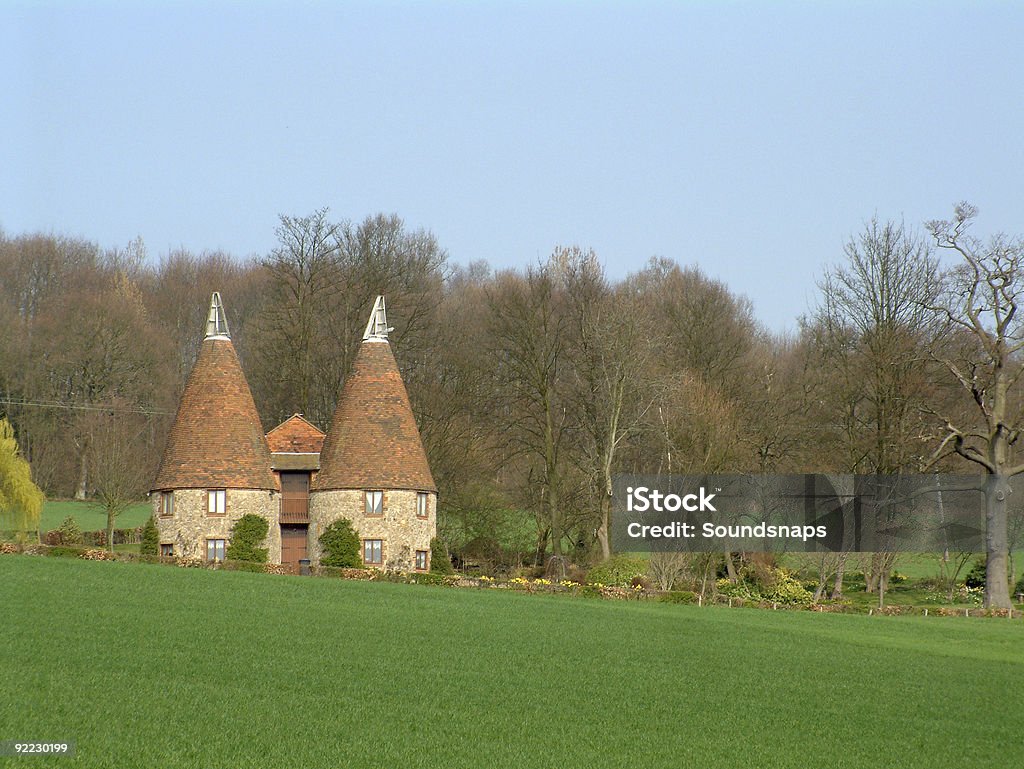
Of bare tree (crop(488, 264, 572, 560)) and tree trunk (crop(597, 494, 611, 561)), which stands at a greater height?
bare tree (crop(488, 264, 572, 560))

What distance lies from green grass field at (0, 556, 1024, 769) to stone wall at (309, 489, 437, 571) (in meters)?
10.2

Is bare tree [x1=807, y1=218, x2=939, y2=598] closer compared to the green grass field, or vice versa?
the green grass field

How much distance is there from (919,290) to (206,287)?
146 ft

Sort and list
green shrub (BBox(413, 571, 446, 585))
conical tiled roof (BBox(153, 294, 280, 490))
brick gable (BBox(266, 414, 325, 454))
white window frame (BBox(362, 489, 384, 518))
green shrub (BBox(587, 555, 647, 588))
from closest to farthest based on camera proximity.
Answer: green shrub (BBox(413, 571, 446, 585)), conical tiled roof (BBox(153, 294, 280, 490)), white window frame (BBox(362, 489, 384, 518)), green shrub (BBox(587, 555, 647, 588)), brick gable (BBox(266, 414, 325, 454))

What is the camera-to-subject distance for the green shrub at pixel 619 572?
1811 inches

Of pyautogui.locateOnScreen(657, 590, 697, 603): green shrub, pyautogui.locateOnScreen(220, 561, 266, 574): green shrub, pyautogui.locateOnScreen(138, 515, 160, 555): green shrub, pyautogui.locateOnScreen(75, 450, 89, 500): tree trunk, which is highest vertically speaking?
pyautogui.locateOnScreen(75, 450, 89, 500): tree trunk

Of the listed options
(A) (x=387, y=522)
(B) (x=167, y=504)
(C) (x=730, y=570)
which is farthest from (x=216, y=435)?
(C) (x=730, y=570)

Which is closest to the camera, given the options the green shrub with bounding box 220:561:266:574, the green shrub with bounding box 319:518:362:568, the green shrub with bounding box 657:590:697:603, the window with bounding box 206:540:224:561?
the green shrub with bounding box 657:590:697:603

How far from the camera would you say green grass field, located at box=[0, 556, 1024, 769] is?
16.5 meters

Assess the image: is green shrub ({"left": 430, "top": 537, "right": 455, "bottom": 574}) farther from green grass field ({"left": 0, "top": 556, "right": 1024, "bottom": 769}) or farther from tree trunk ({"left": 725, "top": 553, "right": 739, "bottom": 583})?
green grass field ({"left": 0, "top": 556, "right": 1024, "bottom": 769})

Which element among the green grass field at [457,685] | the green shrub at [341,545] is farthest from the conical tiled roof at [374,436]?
the green grass field at [457,685]

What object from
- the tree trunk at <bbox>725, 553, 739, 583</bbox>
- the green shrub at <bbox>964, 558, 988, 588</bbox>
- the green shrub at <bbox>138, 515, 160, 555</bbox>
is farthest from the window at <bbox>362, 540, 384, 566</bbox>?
the green shrub at <bbox>964, 558, 988, 588</bbox>

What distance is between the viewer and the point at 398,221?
208 feet

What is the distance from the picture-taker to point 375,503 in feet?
150
